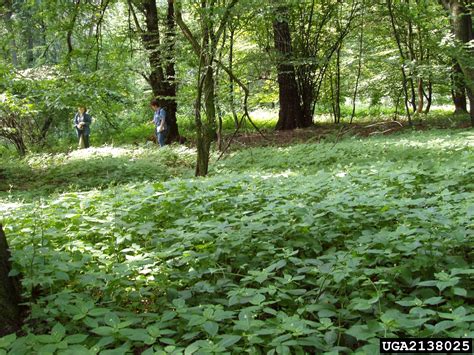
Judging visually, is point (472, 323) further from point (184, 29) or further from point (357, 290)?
point (184, 29)

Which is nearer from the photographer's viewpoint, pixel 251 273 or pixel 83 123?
pixel 251 273

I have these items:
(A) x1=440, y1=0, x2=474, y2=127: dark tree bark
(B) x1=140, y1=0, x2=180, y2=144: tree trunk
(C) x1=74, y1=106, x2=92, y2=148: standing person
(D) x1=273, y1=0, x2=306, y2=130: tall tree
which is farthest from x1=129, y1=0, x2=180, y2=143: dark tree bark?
(A) x1=440, y1=0, x2=474, y2=127: dark tree bark

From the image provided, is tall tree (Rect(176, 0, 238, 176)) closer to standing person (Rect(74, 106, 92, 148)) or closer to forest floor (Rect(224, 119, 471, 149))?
forest floor (Rect(224, 119, 471, 149))

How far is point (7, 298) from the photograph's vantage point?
95.5 inches

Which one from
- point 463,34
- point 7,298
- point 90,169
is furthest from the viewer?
point 463,34

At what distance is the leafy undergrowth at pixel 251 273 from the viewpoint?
6.60ft

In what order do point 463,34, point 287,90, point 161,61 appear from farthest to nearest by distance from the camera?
point 287,90 < point 161,61 < point 463,34

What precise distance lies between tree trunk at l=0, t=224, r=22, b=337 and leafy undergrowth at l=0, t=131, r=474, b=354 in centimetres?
11

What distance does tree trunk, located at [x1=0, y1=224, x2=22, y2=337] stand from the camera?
2.34 metres

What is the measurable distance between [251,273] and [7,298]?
1352mm

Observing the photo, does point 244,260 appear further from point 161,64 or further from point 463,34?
point 161,64

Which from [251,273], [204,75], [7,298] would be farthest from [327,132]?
[7,298]

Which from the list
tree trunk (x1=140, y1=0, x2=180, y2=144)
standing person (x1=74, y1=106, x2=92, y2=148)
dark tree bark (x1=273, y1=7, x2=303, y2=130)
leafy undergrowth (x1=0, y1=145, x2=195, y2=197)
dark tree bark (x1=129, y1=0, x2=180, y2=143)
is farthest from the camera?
dark tree bark (x1=273, y1=7, x2=303, y2=130)

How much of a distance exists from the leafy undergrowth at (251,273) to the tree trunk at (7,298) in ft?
0.35
